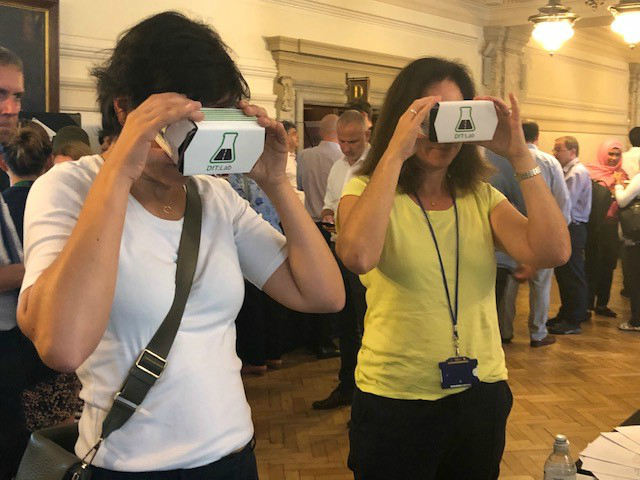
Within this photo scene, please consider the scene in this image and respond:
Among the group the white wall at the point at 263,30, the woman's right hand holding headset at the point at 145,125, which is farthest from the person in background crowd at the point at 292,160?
the woman's right hand holding headset at the point at 145,125

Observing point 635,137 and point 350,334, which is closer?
point 350,334

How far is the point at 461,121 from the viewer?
63.1 inches

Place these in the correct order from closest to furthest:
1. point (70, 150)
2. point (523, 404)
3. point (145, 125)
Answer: point (145, 125) < point (70, 150) < point (523, 404)

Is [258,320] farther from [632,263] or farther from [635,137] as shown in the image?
[635,137]

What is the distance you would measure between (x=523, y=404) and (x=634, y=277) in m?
2.39

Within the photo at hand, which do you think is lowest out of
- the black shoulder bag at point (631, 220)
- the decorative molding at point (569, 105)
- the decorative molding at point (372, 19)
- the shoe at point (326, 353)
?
the shoe at point (326, 353)

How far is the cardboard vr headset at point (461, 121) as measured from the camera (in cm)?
159

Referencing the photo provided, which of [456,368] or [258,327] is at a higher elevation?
[456,368]

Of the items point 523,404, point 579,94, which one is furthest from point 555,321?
point 579,94

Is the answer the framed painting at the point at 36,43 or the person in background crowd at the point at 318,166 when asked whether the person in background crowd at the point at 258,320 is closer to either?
the person in background crowd at the point at 318,166

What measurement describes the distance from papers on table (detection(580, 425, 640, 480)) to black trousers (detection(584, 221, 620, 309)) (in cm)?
520

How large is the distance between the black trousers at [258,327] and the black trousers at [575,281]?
252 centimetres

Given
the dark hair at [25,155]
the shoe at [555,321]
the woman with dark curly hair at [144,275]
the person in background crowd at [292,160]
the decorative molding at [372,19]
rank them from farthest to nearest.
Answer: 1. the decorative molding at [372,19]
2. the shoe at [555,321]
3. the person in background crowd at [292,160]
4. the dark hair at [25,155]
5. the woman with dark curly hair at [144,275]

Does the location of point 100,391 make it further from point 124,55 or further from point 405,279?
point 405,279
